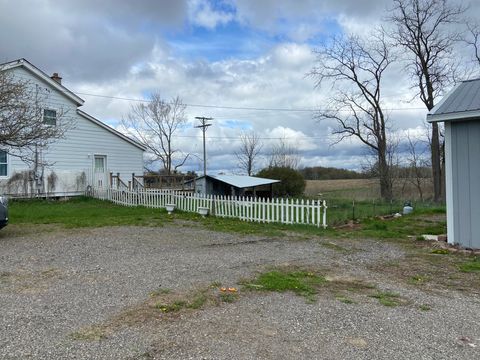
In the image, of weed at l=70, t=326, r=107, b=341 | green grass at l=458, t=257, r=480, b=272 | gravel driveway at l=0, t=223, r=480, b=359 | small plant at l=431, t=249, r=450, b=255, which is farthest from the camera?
small plant at l=431, t=249, r=450, b=255

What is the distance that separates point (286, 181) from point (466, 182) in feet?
70.2

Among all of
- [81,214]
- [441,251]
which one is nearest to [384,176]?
[81,214]

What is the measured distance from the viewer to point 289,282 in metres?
5.81

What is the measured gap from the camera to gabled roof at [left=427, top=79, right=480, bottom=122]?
8.56 m

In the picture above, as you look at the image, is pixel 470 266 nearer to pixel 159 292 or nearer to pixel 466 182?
pixel 466 182

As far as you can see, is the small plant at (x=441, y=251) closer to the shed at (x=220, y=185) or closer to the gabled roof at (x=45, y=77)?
the shed at (x=220, y=185)

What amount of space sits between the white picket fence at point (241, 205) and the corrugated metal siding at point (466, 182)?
3.63 meters

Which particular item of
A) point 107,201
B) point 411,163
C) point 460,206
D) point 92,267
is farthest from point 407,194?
point 92,267

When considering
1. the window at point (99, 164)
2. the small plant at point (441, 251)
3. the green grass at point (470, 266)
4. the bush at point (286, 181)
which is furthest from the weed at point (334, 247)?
the bush at point (286, 181)

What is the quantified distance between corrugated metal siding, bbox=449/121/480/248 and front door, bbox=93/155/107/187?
1823cm

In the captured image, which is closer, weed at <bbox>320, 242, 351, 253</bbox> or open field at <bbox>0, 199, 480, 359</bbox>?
open field at <bbox>0, 199, 480, 359</bbox>

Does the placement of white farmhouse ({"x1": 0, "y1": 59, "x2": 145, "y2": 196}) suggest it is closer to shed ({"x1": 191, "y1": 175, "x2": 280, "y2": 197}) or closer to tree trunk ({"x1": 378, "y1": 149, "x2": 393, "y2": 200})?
shed ({"x1": 191, "y1": 175, "x2": 280, "y2": 197})

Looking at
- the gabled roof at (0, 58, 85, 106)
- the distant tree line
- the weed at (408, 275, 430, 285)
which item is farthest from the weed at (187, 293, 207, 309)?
the distant tree line

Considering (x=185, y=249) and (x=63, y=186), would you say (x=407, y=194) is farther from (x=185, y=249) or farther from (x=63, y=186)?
(x=185, y=249)
